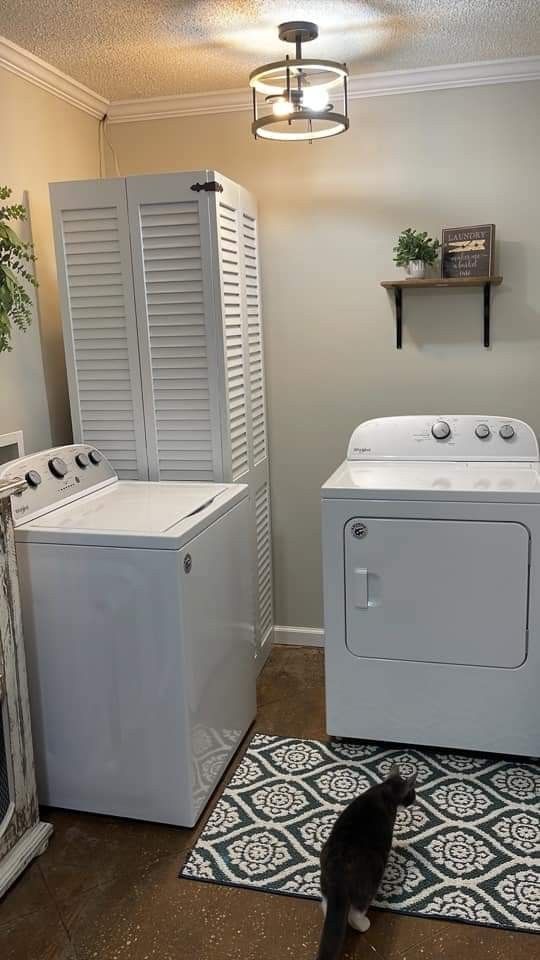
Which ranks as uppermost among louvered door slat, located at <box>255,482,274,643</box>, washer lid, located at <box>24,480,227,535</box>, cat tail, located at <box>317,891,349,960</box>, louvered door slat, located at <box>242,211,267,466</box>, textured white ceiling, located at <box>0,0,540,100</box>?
textured white ceiling, located at <box>0,0,540,100</box>

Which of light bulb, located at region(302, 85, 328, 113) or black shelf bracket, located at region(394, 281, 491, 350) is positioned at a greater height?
light bulb, located at region(302, 85, 328, 113)

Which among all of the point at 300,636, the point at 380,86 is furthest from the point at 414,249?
the point at 300,636

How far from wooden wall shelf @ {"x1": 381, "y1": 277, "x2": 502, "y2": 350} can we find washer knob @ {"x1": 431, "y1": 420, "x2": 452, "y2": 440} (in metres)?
0.40

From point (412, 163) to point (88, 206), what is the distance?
124cm

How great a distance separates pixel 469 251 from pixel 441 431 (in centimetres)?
67

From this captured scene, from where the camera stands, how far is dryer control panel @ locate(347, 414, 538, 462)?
2.72m

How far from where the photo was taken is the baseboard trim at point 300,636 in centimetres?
334

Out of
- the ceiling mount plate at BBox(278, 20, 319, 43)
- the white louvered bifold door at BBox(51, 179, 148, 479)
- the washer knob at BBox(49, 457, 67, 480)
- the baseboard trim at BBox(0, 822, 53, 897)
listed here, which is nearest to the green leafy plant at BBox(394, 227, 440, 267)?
the ceiling mount plate at BBox(278, 20, 319, 43)

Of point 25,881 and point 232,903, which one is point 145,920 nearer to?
point 232,903

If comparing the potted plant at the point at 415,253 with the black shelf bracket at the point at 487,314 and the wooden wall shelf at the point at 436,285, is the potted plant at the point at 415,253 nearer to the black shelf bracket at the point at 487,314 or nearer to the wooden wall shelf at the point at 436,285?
the wooden wall shelf at the point at 436,285

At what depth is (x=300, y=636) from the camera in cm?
335

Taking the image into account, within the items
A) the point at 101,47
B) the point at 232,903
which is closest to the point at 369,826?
the point at 232,903

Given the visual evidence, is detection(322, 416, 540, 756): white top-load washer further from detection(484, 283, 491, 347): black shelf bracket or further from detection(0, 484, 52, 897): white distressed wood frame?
detection(0, 484, 52, 897): white distressed wood frame

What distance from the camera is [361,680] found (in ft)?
8.16
